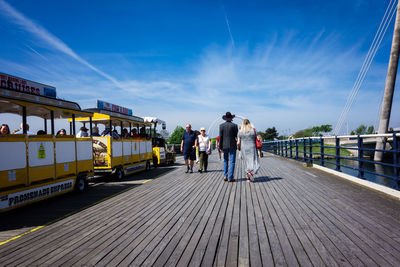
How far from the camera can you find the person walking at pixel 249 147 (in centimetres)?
801

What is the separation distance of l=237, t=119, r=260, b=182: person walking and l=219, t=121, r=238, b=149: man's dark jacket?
0.18 metres

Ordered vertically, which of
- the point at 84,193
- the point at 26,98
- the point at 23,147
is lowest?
the point at 84,193

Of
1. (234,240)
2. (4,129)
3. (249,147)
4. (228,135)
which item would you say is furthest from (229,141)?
(4,129)

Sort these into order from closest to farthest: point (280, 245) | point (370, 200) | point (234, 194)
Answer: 1. point (280, 245)
2. point (370, 200)
3. point (234, 194)

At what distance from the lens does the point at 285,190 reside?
6.62 meters

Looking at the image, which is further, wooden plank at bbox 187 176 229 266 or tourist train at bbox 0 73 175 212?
tourist train at bbox 0 73 175 212

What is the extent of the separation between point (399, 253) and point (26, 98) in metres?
6.94

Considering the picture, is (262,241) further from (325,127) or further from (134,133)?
(325,127)

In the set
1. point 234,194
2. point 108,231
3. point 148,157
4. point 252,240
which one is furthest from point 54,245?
point 148,157

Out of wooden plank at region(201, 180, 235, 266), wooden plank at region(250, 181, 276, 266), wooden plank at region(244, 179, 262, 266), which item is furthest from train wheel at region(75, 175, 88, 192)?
wooden plank at region(250, 181, 276, 266)

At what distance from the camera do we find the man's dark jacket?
26.9ft

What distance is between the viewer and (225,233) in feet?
12.0

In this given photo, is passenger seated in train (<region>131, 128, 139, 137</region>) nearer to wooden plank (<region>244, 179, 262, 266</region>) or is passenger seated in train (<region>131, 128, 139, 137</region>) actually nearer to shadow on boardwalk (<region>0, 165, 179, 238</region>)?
shadow on boardwalk (<region>0, 165, 179, 238</region>)

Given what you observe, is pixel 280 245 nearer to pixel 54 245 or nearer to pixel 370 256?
pixel 370 256
